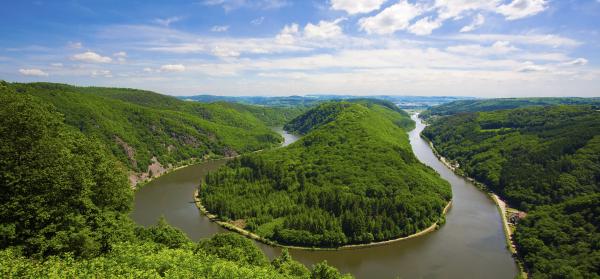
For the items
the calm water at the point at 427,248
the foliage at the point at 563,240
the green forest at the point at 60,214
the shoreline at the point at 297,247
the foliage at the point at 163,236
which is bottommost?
the calm water at the point at 427,248

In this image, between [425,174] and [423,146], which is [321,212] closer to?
[425,174]

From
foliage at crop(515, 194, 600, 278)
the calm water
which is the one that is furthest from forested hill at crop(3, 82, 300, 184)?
foliage at crop(515, 194, 600, 278)

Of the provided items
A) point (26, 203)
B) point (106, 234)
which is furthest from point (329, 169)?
point (26, 203)

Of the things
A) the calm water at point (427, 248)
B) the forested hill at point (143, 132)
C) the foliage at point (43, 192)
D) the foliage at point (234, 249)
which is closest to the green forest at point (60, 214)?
the foliage at point (43, 192)

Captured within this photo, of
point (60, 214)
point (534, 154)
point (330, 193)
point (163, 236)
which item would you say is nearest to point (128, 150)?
point (330, 193)

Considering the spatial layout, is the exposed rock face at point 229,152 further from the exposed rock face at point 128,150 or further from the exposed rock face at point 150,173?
the exposed rock face at point 128,150

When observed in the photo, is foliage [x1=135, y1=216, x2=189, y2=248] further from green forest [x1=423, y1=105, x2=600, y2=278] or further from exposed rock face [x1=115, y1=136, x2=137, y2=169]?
exposed rock face [x1=115, y1=136, x2=137, y2=169]

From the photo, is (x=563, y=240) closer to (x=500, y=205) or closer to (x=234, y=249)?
(x=500, y=205)
